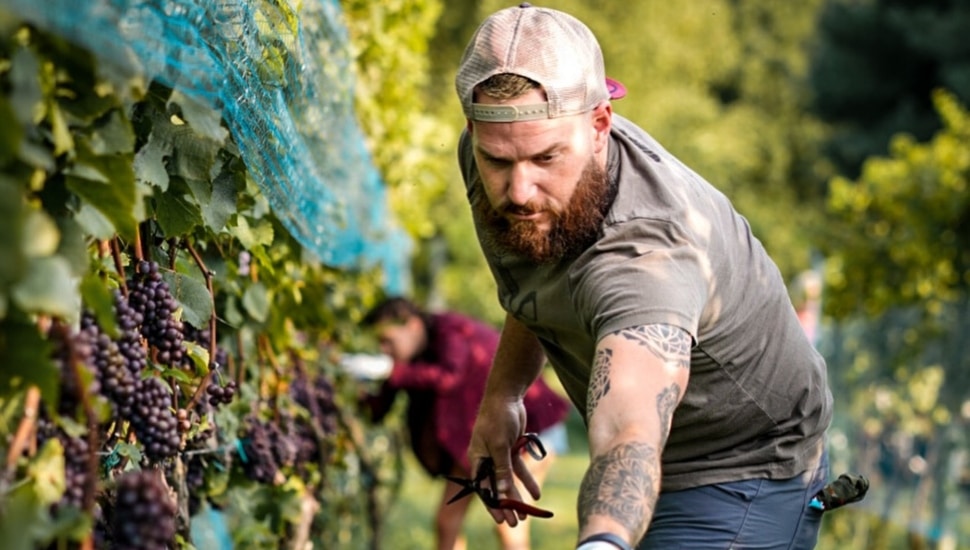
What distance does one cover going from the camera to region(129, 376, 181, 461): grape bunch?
2703mm

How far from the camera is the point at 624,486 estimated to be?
253 centimetres

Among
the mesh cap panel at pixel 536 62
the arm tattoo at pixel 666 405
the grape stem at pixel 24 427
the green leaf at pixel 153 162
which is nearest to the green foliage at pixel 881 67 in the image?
the mesh cap panel at pixel 536 62

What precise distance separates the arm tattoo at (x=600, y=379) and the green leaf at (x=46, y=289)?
1.01 metres

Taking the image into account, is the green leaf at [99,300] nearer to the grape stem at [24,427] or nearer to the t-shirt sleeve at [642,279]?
the grape stem at [24,427]

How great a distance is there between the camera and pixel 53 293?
2041 mm

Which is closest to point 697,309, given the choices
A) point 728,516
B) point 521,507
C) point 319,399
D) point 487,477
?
point 521,507

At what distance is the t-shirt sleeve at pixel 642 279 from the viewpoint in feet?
9.07

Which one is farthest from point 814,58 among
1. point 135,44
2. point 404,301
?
point 135,44

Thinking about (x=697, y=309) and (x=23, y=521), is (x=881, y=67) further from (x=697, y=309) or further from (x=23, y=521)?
(x=23, y=521)

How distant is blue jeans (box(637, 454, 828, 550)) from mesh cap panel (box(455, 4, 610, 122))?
38.1 inches

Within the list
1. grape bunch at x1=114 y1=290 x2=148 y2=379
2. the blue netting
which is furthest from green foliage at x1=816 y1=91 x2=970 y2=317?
grape bunch at x1=114 y1=290 x2=148 y2=379

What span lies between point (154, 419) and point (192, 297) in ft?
1.79

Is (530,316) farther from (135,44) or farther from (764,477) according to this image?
(135,44)

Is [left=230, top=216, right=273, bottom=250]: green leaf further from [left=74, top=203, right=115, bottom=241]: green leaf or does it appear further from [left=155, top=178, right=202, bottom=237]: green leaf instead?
[left=74, top=203, right=115, bottom=241]: green leaf
